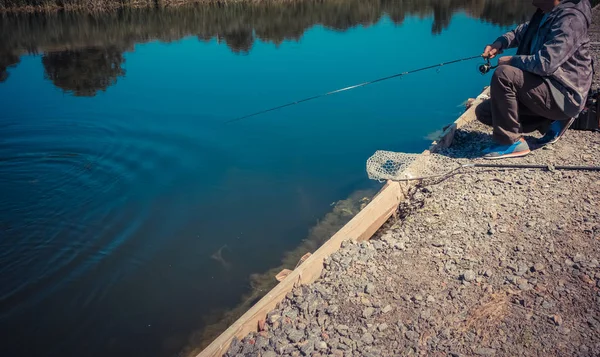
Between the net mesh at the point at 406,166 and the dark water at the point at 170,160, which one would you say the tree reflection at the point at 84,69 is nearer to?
the dark water at the point at 170,160

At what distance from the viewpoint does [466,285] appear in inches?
126

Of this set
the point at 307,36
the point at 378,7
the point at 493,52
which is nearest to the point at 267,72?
the point at 307,36

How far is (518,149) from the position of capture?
192 inches

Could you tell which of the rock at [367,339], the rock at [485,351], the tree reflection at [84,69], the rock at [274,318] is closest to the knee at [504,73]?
the rock at [485,351]

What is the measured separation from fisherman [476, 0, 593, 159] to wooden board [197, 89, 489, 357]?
2.77ft

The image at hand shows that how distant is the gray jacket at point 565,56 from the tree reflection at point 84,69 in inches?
296

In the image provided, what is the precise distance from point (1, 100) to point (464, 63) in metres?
9.38

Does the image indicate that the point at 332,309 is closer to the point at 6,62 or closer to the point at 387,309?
the point at 387,309

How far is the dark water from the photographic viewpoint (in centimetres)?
395

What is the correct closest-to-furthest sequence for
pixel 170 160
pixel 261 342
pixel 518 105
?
1. pixel 261 342
2. pixel 518 105
3. pixel 170 160

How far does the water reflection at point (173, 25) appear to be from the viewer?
11.0m

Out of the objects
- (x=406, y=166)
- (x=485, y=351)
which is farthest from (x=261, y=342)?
(x=406, y=166)

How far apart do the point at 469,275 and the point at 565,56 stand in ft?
7.51

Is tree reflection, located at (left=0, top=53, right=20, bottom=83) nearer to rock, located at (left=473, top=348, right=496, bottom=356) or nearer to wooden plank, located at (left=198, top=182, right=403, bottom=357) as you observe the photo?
wooden plank, located at (left=198, top=182, right=403, bottom=357)
